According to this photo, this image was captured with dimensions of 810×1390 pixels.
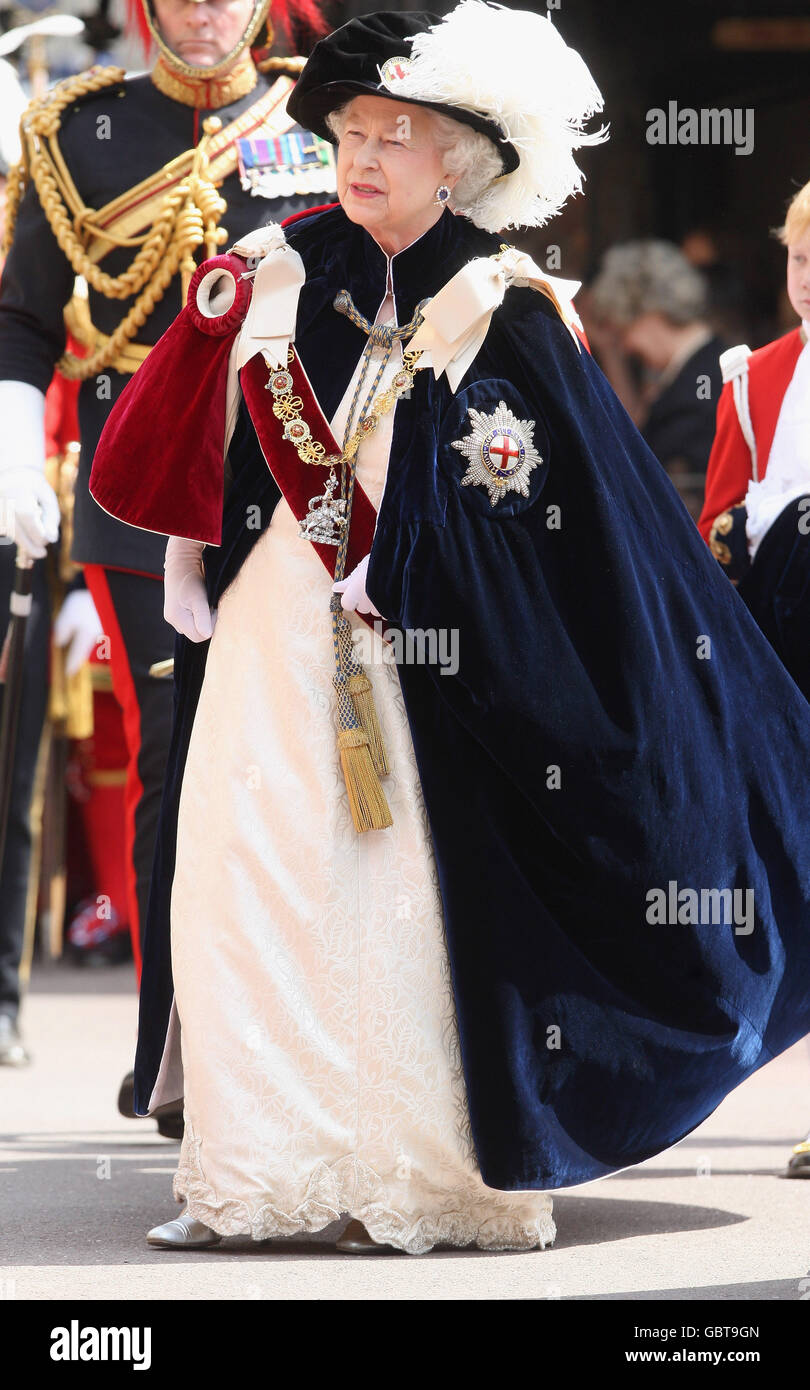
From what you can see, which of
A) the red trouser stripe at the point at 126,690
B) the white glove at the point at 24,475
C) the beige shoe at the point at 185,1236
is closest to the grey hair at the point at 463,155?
the white glove at the point at 24,475

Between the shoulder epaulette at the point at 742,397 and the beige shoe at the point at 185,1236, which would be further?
the shoulder epaulette at the point at 742,397

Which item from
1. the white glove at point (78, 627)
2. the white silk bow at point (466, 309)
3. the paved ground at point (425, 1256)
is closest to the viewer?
the paved ground at point (425, 1256)

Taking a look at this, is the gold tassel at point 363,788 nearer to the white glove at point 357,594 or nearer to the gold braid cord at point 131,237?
the white glove at point 357,594

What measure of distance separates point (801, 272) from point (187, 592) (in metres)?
1.43

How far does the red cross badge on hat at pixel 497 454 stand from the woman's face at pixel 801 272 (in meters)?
1.00

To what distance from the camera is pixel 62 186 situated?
4586 mm

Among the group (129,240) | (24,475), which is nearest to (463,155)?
(129,240)

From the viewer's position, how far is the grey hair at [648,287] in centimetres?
801

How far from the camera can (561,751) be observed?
348 centimetres

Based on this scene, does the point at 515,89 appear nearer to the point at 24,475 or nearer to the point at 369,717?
the point at 369,717

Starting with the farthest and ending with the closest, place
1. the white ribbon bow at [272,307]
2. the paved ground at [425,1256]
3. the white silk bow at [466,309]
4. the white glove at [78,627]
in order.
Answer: the white glove at [78,627], the white ribbon bow at [272,307], the white silk bow at [466,309], the paved ground at [425,1256]

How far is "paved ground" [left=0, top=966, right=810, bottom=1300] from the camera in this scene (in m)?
3.17

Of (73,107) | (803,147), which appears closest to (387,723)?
(73,107)

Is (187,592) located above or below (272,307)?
below
